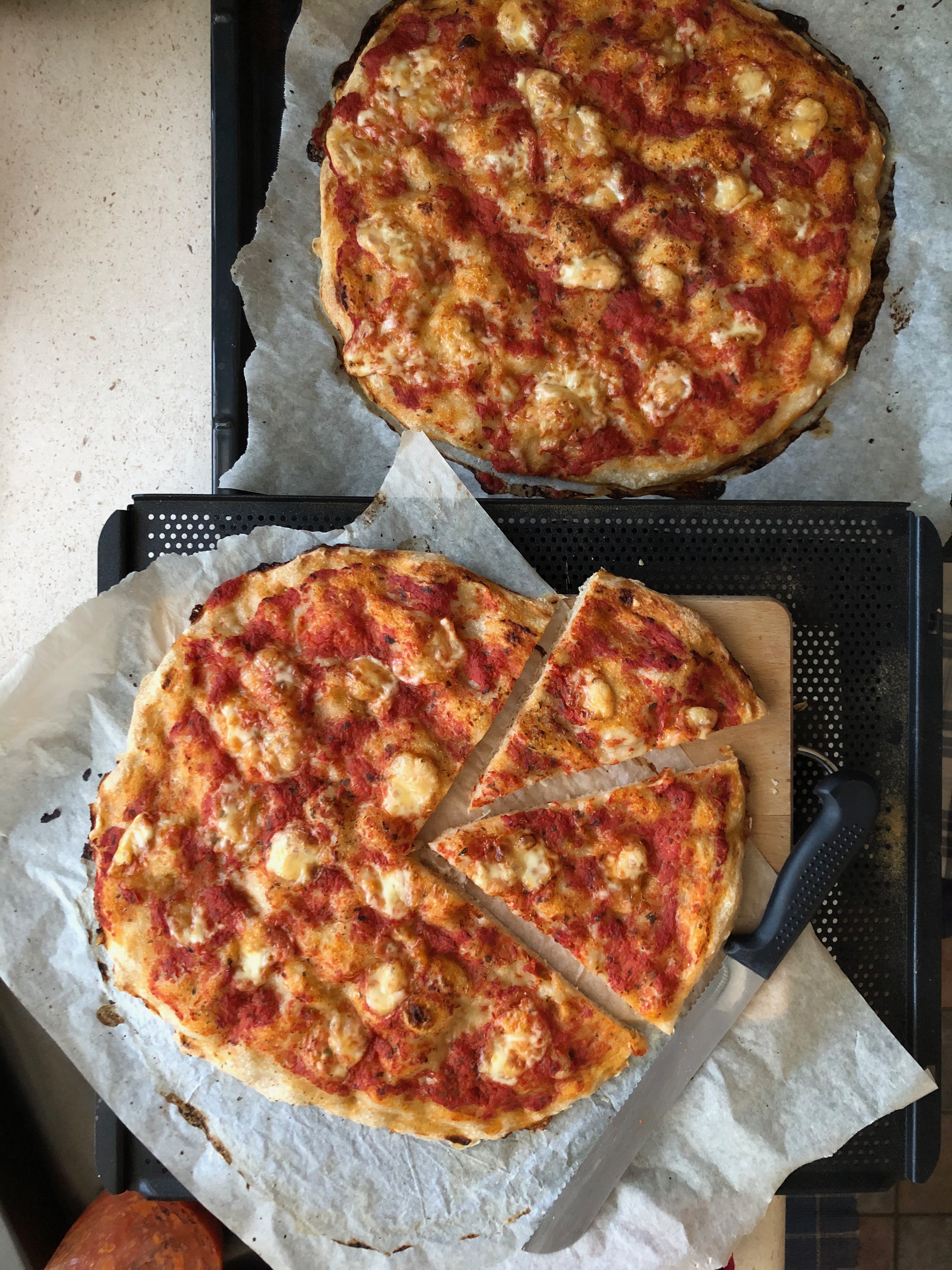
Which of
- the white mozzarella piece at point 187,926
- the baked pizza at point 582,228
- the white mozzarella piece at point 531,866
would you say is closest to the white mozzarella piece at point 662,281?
the baked pizza at point 582,228

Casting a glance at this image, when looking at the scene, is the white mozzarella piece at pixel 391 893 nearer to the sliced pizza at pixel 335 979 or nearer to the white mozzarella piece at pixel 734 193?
the sliced pizza at pixel 335 979

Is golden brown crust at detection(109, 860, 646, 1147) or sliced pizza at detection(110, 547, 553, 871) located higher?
sliced pizza at detection(110, 547, 553, 871)

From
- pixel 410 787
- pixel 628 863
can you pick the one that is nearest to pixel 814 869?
pixel 628 863

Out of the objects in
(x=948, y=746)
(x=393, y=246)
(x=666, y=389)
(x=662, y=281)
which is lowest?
(x=948, y=746)

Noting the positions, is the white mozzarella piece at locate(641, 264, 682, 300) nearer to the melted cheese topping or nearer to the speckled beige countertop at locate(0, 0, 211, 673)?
the speckled beige countertop at locate(0, 0, 211, 673)

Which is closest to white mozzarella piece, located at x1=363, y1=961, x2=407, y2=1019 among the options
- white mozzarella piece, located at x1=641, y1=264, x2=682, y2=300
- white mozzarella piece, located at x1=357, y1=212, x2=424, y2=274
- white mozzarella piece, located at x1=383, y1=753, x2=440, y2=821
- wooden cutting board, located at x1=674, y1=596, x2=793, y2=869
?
white mozzarella piece, located at x1=383, y1=753, x2=440, y2=821

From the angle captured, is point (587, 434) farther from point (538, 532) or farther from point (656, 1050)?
point (656, 1050)

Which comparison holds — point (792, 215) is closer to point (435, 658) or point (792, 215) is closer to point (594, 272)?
point (594, 272)
